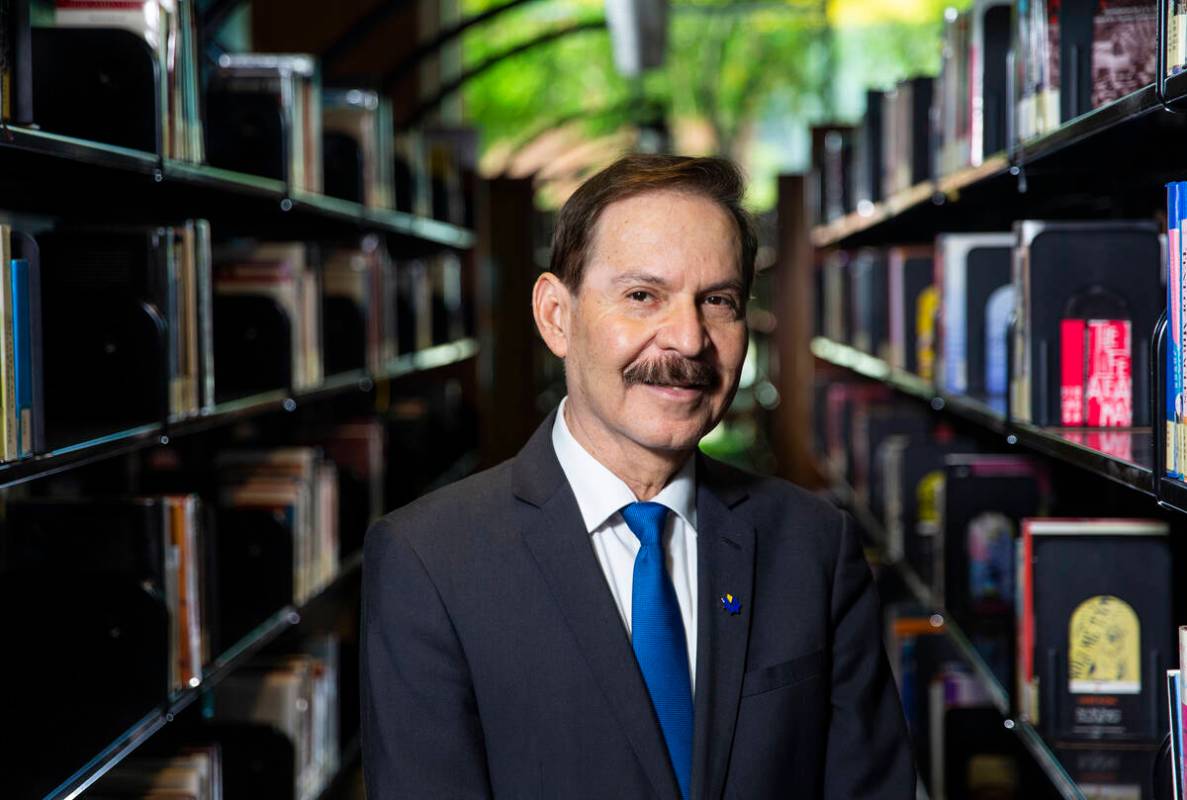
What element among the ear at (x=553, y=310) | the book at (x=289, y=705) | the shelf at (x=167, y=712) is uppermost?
the ear at (x=553, y=310)

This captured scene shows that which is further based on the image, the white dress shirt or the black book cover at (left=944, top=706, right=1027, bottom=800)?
the black book cover at (left=944, top=706, right=1027, bottom=800)

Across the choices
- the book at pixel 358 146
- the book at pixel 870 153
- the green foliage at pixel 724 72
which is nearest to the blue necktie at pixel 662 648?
the book at pixel 358 146

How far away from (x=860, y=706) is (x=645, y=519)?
384mm

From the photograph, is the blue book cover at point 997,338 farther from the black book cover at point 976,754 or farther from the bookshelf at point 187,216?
the bookshelf at point 187,216

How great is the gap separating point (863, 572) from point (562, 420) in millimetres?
478

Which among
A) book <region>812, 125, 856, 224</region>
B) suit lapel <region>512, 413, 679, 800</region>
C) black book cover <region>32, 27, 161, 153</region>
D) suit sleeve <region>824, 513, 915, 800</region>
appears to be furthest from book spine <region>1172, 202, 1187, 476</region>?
book <region>812, 125, 856, 224</region>

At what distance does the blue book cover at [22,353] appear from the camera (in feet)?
6.41

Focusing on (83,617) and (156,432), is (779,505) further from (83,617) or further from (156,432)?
(83,617)

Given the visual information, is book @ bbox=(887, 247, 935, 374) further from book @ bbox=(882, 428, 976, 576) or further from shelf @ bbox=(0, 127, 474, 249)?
shelf @ bbox=(0, 127, 474, 249)

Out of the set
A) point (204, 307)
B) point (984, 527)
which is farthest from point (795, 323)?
point (204, 307)

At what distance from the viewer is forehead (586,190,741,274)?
1.78 meters

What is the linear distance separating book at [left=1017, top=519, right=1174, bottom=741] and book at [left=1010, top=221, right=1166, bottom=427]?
0.68 ft

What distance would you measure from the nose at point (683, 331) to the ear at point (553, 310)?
0.17 m

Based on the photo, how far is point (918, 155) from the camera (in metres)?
3.96
